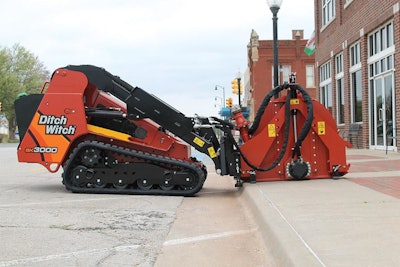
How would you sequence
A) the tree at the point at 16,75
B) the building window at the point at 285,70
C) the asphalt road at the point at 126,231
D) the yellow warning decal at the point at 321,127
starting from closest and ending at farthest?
the asphalt road at the point at 126,231
the yellow warning decal at the point at 321,127
the building window at the point at 285,70
the tree at the point at 16,75

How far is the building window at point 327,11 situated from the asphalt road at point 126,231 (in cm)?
1496

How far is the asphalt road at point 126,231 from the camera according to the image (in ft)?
14.7

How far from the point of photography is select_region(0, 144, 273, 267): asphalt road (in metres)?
4.48

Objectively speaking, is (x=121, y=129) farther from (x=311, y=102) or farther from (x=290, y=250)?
(x=290, y=250)

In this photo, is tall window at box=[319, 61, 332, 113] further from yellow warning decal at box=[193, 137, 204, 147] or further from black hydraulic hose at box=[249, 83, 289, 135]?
yellow warning decal at box=[193, 137, 204, 147]

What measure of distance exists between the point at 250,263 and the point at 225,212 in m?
2.65

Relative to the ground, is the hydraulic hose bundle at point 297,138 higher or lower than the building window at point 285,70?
lower

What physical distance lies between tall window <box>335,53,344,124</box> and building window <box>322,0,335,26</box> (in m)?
1.99

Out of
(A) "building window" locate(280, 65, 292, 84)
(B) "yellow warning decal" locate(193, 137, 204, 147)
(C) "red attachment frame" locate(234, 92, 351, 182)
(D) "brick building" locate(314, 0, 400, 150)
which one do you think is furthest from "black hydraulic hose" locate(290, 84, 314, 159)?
(A) "building window" locate(280, 65, 292, 84)

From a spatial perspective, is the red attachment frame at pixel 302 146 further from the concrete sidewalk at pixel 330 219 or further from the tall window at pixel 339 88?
the tall window at pixel 339 88

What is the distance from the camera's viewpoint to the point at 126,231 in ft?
18.4

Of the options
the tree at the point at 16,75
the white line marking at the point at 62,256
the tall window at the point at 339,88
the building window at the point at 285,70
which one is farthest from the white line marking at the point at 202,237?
the tree at the point at 16,75

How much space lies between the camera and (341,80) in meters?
20.3

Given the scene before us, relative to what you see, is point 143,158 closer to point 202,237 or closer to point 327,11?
point 202,237
